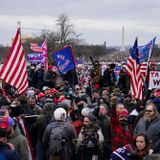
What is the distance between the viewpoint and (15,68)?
10219 mm

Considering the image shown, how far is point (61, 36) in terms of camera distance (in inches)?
2552

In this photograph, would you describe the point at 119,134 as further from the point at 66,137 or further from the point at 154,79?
the point at 154,79

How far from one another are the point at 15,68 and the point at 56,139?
3.15m

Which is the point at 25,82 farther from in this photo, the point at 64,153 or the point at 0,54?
the point at 0,54

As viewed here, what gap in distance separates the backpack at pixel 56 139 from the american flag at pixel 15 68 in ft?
9.74

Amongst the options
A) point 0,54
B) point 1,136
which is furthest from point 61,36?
point 1,136

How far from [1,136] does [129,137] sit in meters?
3.12

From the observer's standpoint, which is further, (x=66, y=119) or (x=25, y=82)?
(x=25, y=82)

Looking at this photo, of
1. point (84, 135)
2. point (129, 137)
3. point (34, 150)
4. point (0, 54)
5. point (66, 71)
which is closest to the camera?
point (84, 135)

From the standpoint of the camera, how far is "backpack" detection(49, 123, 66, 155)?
744cm

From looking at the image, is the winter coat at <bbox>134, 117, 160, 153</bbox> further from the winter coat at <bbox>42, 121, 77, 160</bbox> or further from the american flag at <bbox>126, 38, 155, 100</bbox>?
the american flag at <bbox>126, 38, 155, 100</bbox>

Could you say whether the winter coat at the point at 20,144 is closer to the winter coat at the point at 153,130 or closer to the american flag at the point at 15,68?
the winter coat at the point at 153,130

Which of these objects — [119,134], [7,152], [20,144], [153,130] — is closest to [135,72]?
[119,134]

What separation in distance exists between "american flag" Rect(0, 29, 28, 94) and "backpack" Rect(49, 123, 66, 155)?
297cm
